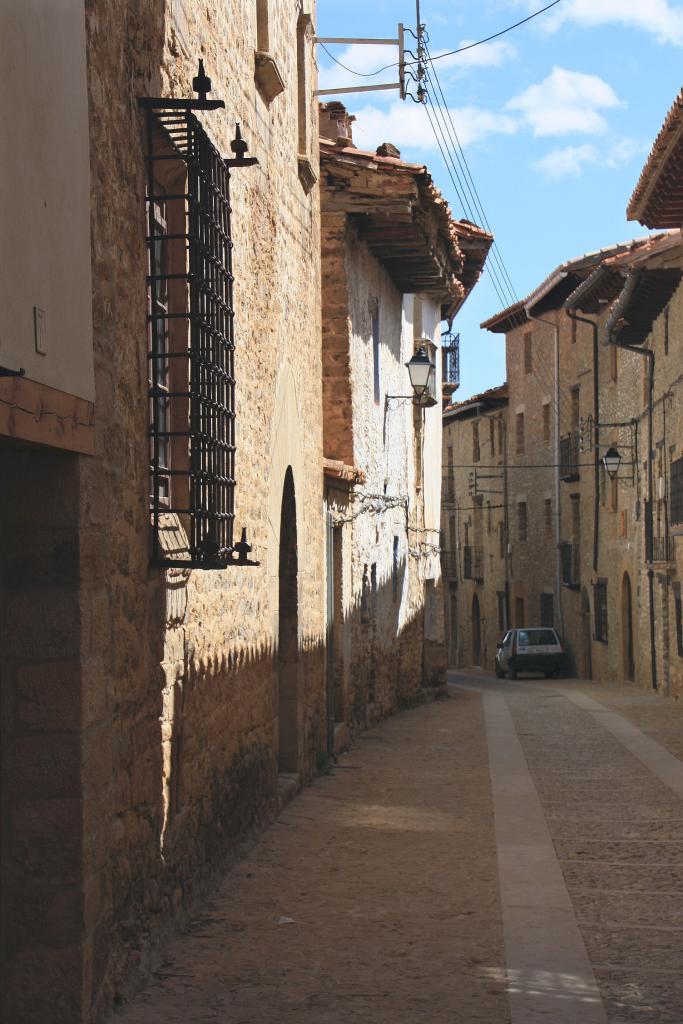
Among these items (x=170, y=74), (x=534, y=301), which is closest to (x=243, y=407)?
(x=170, y=74)

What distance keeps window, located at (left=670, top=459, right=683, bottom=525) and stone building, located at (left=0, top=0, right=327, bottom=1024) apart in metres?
11.4

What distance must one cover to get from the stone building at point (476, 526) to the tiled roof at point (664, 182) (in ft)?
78.4

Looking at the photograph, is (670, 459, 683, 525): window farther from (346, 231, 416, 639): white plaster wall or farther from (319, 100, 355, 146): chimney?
(319, 100, 355, 146): chimney

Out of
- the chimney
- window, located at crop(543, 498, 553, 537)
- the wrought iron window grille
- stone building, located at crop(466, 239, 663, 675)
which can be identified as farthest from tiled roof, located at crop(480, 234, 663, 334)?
the wrought iron window grille

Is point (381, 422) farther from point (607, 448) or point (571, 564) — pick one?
point (571, 564)

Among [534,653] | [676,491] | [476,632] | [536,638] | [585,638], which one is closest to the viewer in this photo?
[676,491]

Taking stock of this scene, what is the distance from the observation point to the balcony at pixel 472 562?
1729 inches

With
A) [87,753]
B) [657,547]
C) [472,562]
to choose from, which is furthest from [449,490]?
[87,753]

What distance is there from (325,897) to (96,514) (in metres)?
3.07

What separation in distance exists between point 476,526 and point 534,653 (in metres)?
11.8

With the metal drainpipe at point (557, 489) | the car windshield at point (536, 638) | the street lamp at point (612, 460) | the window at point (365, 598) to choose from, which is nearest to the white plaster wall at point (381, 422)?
the window at point (365, 598)

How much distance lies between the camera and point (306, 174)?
35.1ft

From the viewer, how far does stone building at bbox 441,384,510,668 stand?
1631 inches

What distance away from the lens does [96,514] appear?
15.8ft
